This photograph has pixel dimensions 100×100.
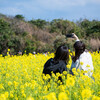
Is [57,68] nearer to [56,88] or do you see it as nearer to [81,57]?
[56,88]

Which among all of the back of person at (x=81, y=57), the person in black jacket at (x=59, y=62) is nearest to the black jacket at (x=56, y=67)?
the person in black jacket at (x=59, y=62)

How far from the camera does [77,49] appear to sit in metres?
3.18

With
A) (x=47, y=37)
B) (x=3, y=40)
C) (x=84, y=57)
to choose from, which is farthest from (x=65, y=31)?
(x=84, y=57)

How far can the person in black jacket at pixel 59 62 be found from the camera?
292cm

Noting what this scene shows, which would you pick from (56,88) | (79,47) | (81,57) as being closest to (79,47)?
(79,47)

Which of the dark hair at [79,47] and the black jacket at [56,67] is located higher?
the dark hair at [79,47]

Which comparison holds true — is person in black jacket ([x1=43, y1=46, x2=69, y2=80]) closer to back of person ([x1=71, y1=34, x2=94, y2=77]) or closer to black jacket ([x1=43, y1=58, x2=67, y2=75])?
black jacket ([x1=43, y1=58, x2=67, y2=75])

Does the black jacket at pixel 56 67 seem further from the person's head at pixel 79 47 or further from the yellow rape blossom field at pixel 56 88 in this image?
the person's head at pixel 79 47

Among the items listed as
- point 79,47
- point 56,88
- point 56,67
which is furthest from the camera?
point 79,47

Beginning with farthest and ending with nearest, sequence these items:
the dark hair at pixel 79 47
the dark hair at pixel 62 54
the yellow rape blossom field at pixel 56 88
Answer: the dark hair at pixel 79 47 < the dark hair at pixel 62 54 < the yellow rape blossom field at pixel 56 88

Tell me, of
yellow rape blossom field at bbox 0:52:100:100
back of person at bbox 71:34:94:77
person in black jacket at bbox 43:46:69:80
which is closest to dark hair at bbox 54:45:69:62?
person in black jacket at bbox 43:46:69:80

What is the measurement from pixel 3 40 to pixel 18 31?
8.50 ft

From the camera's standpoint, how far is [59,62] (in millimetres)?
2939

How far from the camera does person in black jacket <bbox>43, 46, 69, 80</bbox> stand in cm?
292
